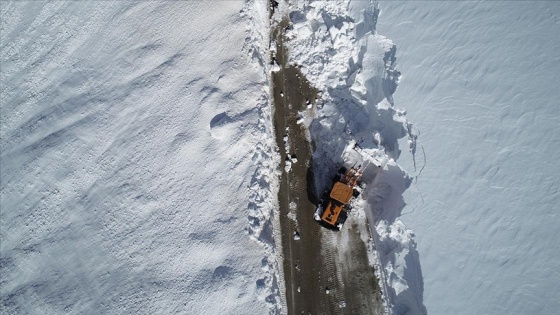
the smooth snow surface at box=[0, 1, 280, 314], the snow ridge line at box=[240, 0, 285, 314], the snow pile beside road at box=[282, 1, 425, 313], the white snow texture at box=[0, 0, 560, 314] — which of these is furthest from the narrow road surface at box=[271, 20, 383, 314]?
the smooth snow surface at box=[0, 1, 280, 314]

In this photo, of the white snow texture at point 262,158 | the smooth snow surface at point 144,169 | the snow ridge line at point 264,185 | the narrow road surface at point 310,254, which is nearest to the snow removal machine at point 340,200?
the narrow road surface at point 310,254

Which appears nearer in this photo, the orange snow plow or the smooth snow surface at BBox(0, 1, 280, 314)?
the orange snow plow

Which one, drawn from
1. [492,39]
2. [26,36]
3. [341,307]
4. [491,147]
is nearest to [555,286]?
[491,147]

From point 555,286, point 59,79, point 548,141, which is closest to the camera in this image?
point 555,286

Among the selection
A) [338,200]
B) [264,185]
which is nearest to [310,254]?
[338,200]

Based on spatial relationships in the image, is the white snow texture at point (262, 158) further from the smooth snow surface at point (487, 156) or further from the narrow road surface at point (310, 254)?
the narrow road surface at point (310, 254)

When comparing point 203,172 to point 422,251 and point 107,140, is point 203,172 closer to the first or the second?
point 107,140

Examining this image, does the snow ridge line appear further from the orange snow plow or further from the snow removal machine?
the orange snow plow
